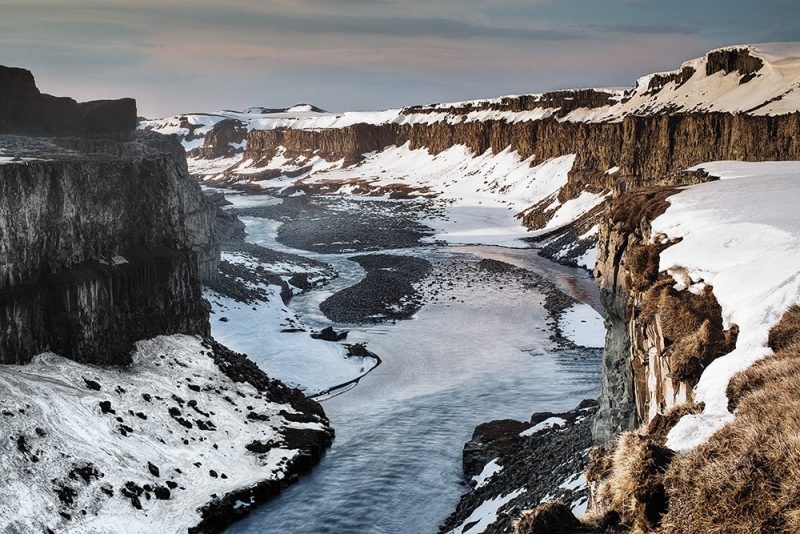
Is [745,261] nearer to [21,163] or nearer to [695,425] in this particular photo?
[695,425]

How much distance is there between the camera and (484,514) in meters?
22.7

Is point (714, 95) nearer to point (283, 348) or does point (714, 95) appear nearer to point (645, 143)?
point (645, 143)

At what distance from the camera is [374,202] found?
131 m

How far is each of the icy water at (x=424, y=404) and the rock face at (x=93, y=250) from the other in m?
10.1

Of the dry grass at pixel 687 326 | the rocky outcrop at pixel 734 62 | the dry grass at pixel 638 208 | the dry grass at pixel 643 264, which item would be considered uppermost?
the rocky outcrop at pixel 734 62

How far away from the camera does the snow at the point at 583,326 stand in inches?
1771

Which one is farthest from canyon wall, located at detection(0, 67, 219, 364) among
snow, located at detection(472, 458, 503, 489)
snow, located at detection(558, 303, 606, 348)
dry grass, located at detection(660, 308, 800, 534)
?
dry grass, located at detection(660, 308, 800, 534)

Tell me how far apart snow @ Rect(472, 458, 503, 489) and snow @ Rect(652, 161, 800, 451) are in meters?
11.0

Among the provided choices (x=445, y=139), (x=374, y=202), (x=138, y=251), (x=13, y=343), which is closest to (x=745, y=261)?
(x=13, y=343)

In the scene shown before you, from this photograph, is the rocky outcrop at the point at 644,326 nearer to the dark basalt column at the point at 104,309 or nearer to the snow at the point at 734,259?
the snow at the point at 734,259

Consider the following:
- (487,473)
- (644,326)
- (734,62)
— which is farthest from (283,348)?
(734,62)

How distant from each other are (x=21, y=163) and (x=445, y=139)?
147 metres

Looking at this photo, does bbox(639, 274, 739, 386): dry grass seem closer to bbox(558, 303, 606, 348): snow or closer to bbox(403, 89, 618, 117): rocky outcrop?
bbox(558, 303, 606, 348): snow

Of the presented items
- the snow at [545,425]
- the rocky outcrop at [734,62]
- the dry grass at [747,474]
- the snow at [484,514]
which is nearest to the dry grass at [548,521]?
the dry grass at [747,474]
